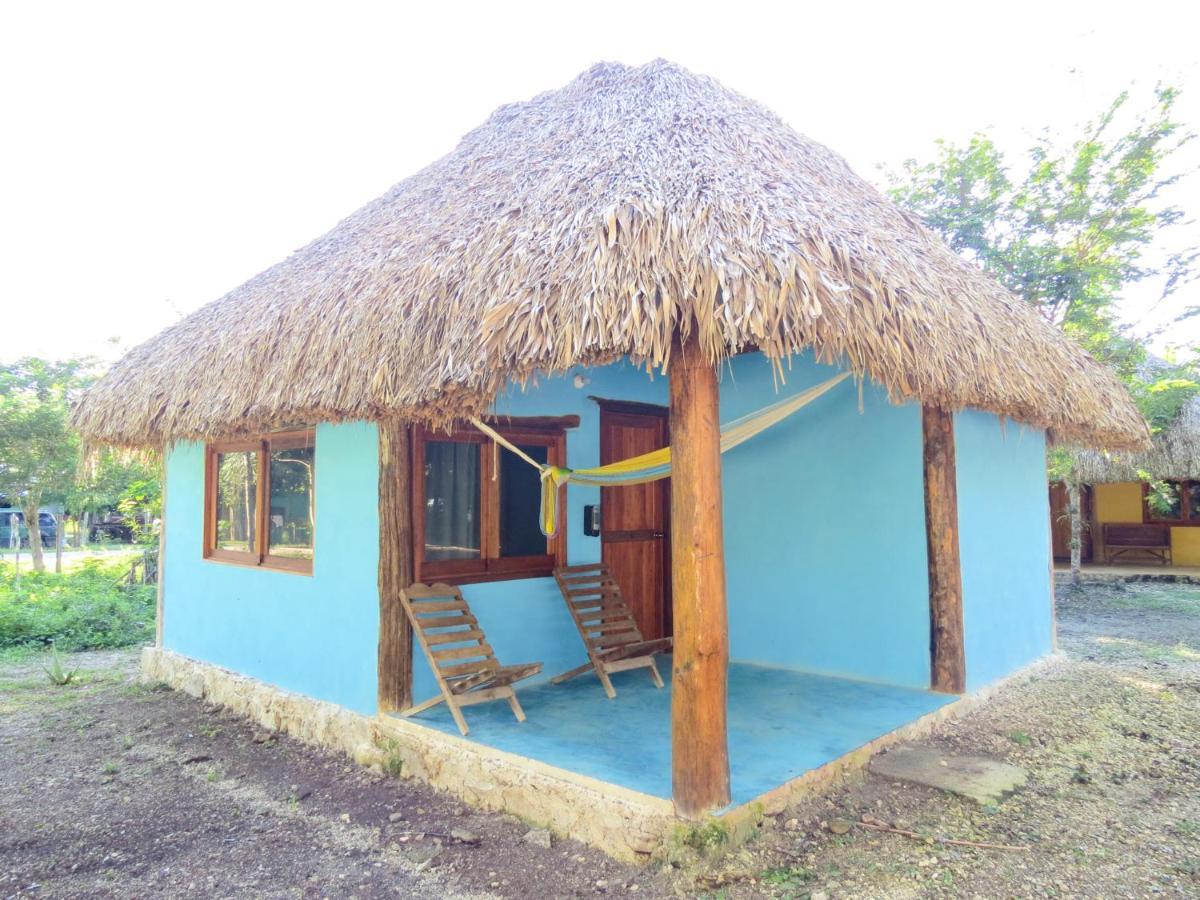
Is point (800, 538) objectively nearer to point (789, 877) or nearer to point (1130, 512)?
point (789, 877)

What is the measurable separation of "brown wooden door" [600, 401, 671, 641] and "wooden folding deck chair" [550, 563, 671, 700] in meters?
0.41

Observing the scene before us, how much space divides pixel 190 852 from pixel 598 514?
8.84ft

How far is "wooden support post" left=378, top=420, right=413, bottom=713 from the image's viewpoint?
385cm

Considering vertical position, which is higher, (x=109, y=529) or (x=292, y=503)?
(x=292, y=503)

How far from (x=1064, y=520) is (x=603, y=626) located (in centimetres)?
1047

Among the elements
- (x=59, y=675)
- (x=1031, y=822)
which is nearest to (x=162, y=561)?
→ (x=59, y=675)

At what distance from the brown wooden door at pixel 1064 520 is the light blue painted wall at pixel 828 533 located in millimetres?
8803

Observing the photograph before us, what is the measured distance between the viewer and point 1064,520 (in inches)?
470

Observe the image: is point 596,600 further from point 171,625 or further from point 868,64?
→ point 868,64

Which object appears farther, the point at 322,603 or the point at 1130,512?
the point at 1130,512

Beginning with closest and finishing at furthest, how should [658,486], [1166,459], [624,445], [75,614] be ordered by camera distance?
[624,445]
[658,486]
[75,614]
[1166,459]

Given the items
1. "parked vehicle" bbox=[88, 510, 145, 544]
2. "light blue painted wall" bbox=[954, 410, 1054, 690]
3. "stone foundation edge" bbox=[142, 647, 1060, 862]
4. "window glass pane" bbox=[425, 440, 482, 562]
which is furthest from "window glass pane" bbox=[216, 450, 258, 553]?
"parked vehicle" bbox=[88, 510, 145, 544]

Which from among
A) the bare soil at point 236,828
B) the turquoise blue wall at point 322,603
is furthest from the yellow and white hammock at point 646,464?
the bare soil at point 236,828

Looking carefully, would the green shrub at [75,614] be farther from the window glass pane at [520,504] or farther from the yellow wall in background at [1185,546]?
the yellow wall in background at [1185,546]
